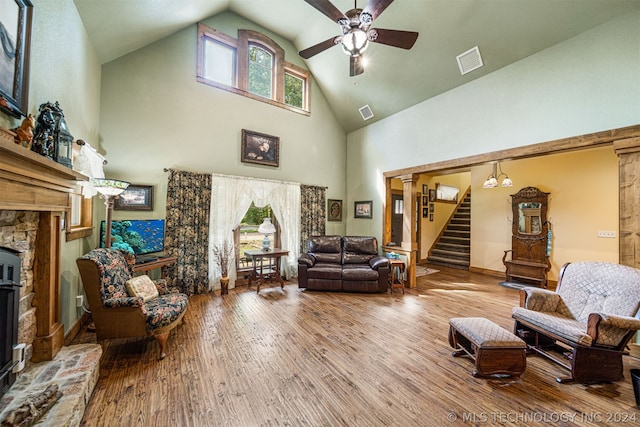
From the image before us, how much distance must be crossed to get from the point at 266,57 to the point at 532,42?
4.77 m

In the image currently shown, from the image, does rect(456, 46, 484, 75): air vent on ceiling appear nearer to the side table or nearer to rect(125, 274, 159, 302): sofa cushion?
the side table

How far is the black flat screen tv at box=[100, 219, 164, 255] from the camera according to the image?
139 inches

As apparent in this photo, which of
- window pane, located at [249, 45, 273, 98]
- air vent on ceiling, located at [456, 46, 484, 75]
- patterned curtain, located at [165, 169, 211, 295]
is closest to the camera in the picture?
air vent on ceiling, located at [456, 46, 484, 75]

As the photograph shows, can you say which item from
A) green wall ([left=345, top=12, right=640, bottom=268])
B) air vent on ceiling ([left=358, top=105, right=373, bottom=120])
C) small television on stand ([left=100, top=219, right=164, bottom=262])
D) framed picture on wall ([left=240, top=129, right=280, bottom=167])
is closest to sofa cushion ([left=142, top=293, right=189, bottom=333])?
small television on stand ([left=100, top=219, right=164, bottom=262])

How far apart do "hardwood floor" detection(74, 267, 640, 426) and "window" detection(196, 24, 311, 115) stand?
4.40 meters

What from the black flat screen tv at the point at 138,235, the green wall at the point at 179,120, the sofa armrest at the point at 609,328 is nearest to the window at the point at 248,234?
the green wall at the point at 179,120

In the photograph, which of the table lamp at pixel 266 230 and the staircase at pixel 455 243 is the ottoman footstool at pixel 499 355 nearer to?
the table lamp at pixel 266 230

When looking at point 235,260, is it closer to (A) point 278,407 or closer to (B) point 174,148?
(B) point 174,148

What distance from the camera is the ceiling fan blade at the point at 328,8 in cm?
236

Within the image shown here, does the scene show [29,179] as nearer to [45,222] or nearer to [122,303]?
[45,222]

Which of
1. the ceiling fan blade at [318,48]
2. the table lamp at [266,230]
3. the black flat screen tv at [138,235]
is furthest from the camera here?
the table lamp at [266,230]

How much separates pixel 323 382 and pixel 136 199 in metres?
3.88

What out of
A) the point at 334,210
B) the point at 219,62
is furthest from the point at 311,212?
the point at 219,62

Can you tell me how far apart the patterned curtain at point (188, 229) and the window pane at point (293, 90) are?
272 cm
